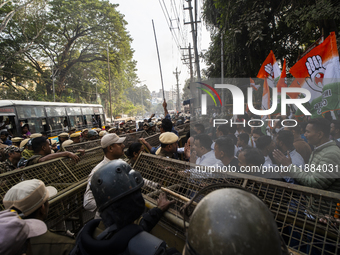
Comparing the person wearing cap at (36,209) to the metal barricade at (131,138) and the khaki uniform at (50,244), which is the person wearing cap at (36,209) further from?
the metal barricade at (131,138)

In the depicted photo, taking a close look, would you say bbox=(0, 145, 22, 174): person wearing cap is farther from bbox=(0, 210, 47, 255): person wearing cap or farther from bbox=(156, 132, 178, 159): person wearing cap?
bbox=(0, 210, 47, 255): person wearing cap

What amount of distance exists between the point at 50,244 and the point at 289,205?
1.84 m

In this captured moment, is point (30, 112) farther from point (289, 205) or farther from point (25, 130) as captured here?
point (289, 205)

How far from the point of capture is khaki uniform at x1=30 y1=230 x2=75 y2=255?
1.34m

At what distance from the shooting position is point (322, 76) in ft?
13.8

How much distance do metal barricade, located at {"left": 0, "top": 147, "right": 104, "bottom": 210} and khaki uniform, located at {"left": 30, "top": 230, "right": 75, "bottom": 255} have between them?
111 centimetres

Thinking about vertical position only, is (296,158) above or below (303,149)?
below

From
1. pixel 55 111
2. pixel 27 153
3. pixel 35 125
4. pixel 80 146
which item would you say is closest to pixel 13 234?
pixel 27 153

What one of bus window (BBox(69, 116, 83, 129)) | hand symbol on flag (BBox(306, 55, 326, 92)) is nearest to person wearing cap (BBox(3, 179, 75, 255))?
hand symbol on flag (BBox(306, 55, 326, 92))

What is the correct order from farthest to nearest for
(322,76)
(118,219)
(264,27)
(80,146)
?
(264,27), (80,146), (322,76), (118,219)

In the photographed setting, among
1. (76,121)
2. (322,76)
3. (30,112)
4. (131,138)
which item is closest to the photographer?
(322,76)

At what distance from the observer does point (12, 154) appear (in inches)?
139

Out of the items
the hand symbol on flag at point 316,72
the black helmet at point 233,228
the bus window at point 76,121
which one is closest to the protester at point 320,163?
the black helmet at point 233,228

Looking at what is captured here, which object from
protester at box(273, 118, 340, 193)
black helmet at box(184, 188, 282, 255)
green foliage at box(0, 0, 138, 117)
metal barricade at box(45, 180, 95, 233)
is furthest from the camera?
green foliage at box(0, 0, 138, 117)
